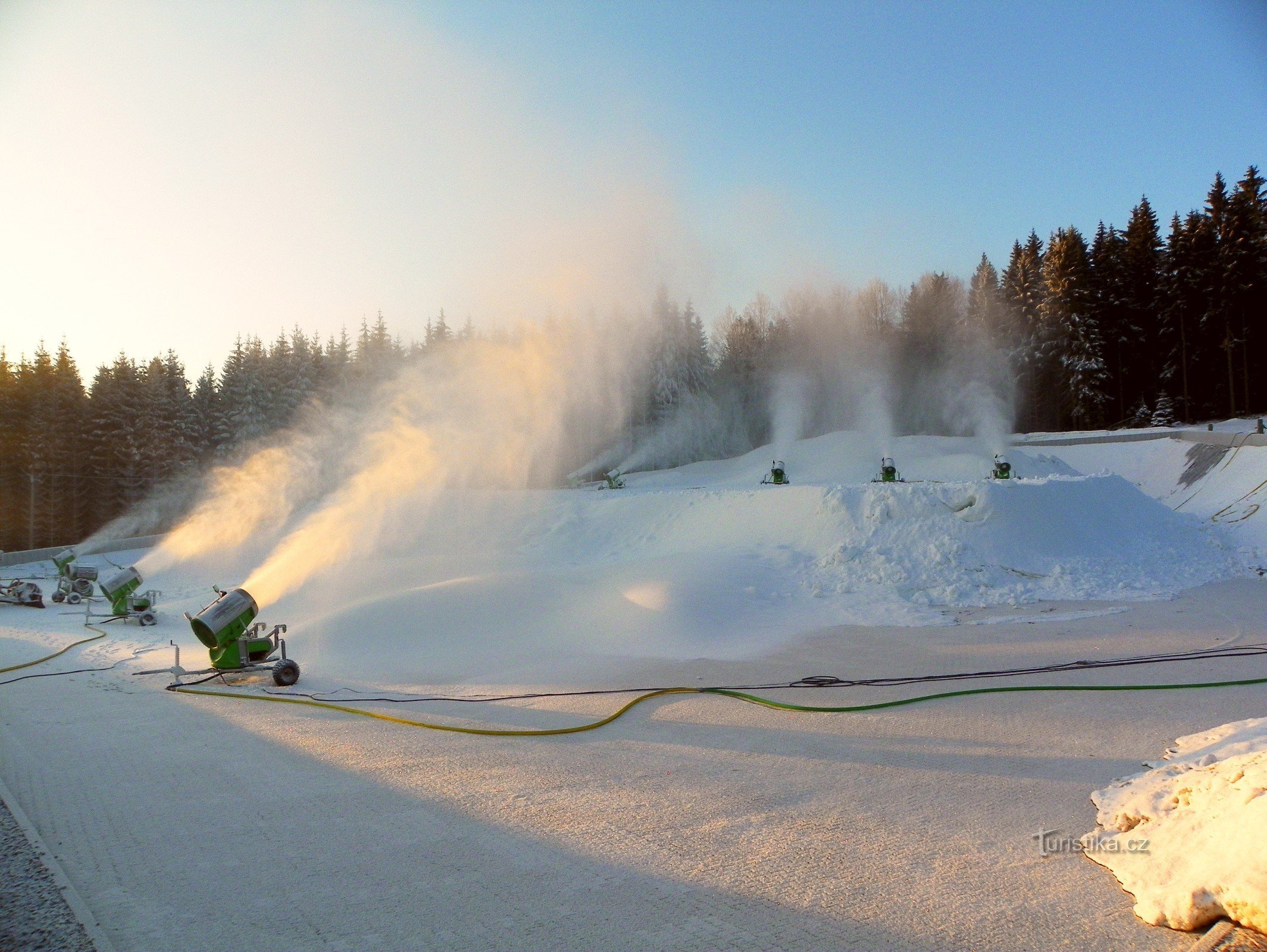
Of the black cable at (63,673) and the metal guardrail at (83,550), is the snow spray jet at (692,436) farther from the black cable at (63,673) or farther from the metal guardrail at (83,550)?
the black cable at (63,673)

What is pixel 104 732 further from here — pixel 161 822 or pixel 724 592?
pixel 724 592

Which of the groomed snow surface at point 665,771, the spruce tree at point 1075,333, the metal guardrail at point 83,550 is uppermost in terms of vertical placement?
the spruce tree at point 1075,333

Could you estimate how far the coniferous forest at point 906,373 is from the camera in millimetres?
43219

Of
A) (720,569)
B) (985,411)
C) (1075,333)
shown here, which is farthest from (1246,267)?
(720,569)

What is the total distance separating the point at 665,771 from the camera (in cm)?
584

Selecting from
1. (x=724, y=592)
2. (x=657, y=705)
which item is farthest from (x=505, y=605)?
(x=657, y=705)

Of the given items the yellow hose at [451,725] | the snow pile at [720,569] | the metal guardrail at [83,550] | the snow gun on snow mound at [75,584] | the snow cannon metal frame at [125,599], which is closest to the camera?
the yellow hose at [451,725]

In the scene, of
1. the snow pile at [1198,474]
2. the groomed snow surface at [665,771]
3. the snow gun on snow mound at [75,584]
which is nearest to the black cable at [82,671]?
the groomed snow surface at [665,771]

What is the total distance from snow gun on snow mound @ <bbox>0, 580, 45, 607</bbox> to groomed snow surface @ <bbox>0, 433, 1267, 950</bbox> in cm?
574

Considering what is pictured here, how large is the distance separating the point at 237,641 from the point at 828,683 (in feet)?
26.0

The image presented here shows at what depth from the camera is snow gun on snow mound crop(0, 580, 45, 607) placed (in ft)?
65.5

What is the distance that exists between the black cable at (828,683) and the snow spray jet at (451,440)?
8987 millimetres

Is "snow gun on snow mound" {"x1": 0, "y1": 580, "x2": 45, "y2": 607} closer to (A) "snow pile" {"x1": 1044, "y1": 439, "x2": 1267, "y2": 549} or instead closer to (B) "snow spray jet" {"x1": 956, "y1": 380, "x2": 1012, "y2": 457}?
(A) "snow pile" {"x1": 1044, "y1": 439, "x2": 1267, "y2": 549}

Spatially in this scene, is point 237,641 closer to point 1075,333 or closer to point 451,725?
point 451,725
